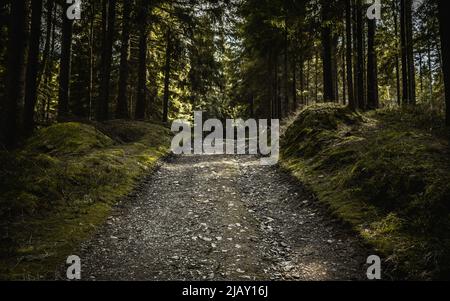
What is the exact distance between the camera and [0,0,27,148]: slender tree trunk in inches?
475

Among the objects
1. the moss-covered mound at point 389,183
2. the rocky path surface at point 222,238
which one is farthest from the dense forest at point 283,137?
the rocky path surface at point 222,238

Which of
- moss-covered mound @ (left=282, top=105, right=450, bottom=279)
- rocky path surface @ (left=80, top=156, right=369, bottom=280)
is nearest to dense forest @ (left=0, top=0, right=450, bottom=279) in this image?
moss-covered mound @ (left=282, top=105, right=450, bottom=279)

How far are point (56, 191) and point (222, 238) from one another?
4.31 meters

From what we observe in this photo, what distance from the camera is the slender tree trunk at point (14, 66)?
1205 centimetres

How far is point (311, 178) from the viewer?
10.9 m

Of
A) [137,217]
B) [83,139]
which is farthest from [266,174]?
[83,139]

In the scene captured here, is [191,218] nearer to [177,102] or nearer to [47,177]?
[47,177]

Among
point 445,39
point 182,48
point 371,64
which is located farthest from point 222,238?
point 182,48

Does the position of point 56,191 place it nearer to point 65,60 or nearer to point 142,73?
point 65,60

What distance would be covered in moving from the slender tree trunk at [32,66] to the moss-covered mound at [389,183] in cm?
1014

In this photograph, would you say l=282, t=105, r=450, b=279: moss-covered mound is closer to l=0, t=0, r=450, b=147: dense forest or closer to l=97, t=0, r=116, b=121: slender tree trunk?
l=0, t=0, r=450, b=147: dense forest

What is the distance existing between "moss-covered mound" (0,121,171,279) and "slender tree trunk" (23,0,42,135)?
2.23 feet
